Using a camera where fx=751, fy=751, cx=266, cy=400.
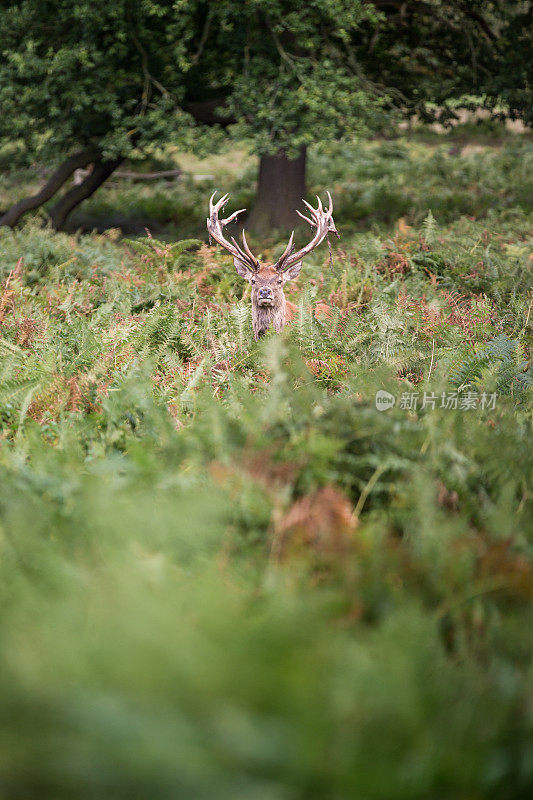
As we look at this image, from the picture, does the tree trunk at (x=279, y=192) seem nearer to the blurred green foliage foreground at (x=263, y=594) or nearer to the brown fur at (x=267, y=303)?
the brown fur at (x=267, y=303)

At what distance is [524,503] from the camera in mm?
3180

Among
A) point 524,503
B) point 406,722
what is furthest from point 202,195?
point 406,722

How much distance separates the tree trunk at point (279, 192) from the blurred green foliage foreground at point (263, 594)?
32.9ft

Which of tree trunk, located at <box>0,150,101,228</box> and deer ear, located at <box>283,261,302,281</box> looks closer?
deer ear, located at <box>283,261,302,281</box>

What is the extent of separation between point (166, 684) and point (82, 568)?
28.2 inches

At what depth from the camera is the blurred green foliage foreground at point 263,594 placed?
189 centimetres

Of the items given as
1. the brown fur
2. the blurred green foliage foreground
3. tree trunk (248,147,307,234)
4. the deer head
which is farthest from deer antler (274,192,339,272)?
tree trunk (248,147,307,234)

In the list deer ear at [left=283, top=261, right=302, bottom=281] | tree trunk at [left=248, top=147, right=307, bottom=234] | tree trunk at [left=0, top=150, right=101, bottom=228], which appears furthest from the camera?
tree trunk at [left=0, top=150, right=101, bottom=228]

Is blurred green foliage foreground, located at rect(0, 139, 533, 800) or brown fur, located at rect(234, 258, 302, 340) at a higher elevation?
blurred green foliage foreground, located at rect(0, 139, 533, 800)

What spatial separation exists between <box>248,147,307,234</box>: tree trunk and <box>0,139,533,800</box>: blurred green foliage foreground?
1002 centimetres

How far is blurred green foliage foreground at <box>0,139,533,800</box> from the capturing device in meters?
1.89

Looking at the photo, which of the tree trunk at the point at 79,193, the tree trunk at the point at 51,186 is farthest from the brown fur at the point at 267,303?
the tree trunk at the point at 79,193

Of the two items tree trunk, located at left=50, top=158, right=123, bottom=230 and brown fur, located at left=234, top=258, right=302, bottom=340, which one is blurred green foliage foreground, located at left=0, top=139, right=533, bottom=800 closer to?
brown fur, located at left=234, top=258, right=302, bottom=340

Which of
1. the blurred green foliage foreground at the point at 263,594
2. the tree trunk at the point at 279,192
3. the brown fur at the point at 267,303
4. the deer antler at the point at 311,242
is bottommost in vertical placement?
the tree trunk at the point at 279,192
